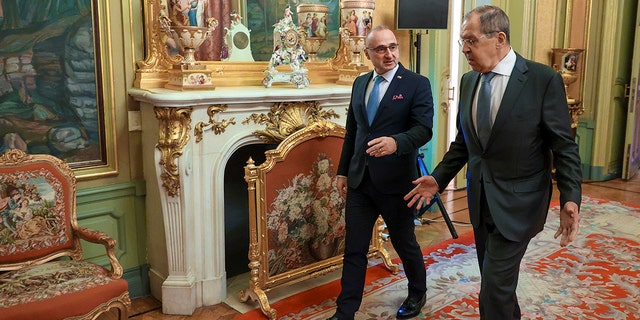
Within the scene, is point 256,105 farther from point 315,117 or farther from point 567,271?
point 567,271

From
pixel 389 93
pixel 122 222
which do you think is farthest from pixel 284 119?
pixel 122 222

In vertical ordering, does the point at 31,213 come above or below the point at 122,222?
above

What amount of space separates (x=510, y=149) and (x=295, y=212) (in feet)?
5.07

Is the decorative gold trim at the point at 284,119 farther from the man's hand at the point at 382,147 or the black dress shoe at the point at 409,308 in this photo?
the black dress shoe at the point at 409,308

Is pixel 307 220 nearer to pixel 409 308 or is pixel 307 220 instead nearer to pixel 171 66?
pixel 409 308

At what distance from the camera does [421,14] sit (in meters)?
4.44

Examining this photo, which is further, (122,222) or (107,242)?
(122,222)

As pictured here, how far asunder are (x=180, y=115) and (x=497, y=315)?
174 cm

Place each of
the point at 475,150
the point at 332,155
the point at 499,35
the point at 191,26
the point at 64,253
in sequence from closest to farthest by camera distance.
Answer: the point at 499,35 → the point at 475,150 → the point at 64,253 → the point at 191,26 → the point at 332,155

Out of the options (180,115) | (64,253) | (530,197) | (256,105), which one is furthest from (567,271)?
(64,253)

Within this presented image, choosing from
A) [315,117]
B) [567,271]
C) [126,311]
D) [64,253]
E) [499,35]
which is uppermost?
[499,35]

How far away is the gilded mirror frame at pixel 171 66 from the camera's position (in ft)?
10.2

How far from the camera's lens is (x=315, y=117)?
11.3 feet

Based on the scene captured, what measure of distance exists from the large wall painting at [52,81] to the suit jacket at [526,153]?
6.42 feet
